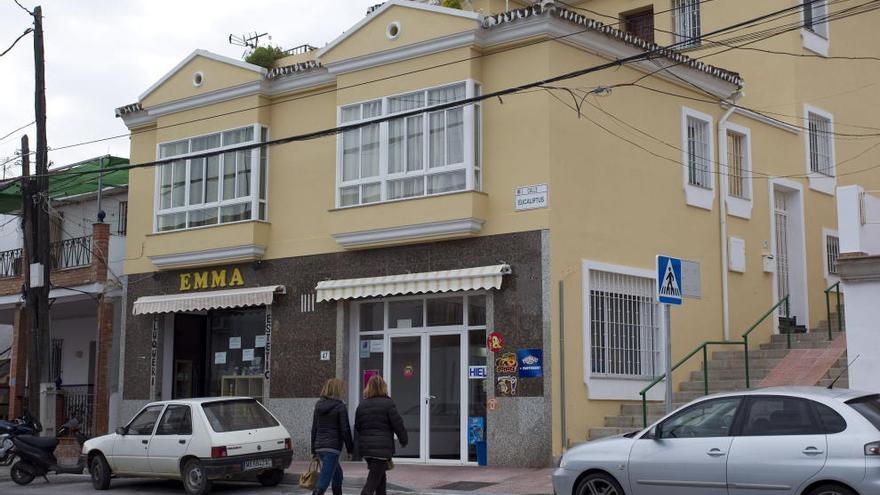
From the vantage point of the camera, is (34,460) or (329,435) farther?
(34,460)

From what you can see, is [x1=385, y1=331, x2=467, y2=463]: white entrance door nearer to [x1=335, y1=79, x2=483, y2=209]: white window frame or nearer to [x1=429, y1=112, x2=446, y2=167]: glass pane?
[x1=335, y1=79, x2=483, y2=209]: white window frame

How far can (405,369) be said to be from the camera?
62.6 ft

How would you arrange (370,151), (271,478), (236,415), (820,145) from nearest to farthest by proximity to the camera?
(236,415)
(271,478)
(370,151)
(820,145)

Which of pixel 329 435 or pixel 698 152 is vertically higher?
pixel 698 152

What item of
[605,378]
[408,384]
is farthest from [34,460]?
[605,378]

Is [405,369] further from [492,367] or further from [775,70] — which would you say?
[775,70]

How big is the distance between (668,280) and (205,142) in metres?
12.2

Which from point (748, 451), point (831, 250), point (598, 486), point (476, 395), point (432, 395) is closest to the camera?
point (748, 451)

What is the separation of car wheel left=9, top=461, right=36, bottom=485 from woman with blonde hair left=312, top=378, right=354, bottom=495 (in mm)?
7658

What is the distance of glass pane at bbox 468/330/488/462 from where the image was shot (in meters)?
17.7

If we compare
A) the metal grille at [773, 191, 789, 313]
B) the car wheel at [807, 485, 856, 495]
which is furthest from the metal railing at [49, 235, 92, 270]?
the car wheel at [807, 485, 856, 495]

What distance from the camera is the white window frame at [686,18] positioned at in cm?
2548

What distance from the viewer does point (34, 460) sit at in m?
17.7

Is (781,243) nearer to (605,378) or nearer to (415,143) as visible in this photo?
(605,378)
